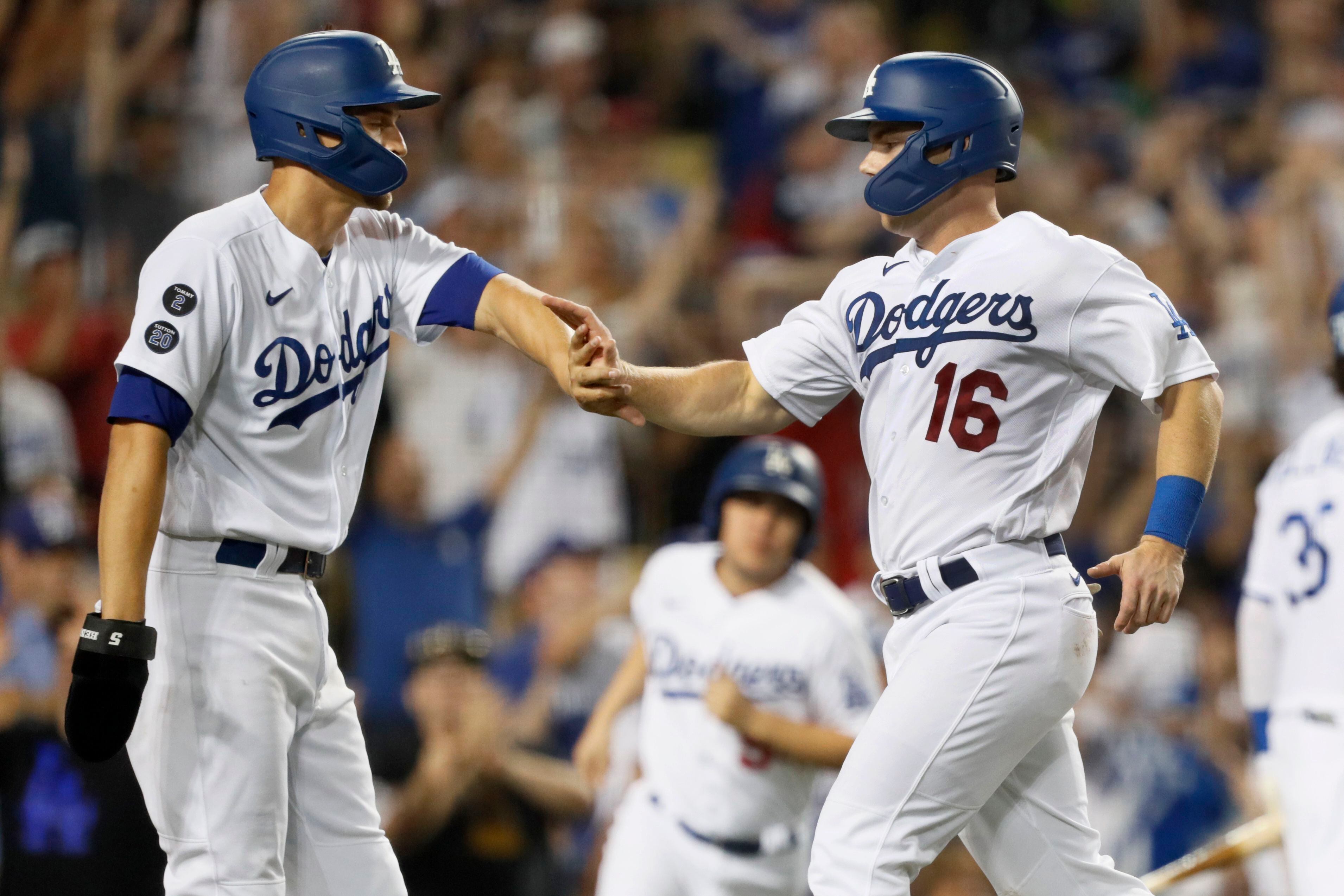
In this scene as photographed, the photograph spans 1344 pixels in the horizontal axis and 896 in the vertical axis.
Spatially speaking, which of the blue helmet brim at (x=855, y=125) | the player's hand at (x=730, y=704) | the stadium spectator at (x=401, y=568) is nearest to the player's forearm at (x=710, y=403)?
the blue helmet brim at (x=855, y=125)

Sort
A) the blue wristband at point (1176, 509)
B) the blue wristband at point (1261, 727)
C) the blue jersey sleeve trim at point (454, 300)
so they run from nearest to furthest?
the blue wristband at point (1176, 509), the blue jersey sleeve trim at point (454, 300), the blue wristband at point (1261, 727)

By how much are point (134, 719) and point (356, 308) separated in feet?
3.54

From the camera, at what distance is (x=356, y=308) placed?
3.54 m

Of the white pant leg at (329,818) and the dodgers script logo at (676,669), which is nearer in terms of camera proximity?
the white pant leg at (329,818)

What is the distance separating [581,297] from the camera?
7832 millimetres

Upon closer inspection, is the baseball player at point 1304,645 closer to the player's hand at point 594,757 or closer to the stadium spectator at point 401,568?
the player's hand at point 594,757

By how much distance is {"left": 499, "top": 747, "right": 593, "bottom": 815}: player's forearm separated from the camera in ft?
20.0

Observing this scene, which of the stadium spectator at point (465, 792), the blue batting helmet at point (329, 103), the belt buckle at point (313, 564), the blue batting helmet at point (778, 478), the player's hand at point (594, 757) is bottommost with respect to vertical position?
the stadium spectator at point (465, 792)

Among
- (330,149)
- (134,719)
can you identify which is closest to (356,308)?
(330,149)

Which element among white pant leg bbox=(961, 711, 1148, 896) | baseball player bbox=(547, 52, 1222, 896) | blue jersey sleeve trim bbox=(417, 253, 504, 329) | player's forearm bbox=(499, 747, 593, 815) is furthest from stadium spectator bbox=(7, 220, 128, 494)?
white pant leg bbox=(961, 711, 1148, 896)

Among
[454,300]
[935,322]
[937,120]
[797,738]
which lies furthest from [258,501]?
[797,738]

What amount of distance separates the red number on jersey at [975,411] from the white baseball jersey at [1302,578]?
5.92ft

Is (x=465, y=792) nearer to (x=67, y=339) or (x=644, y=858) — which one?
(x=644, y=858)

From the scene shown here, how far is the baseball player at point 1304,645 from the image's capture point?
14.9 feet
